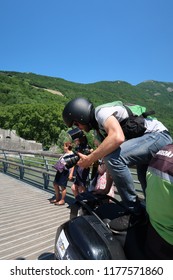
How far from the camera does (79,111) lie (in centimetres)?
240

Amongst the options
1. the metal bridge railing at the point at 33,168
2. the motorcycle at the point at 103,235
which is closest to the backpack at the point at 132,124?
the motorcycle at the point at 103,235

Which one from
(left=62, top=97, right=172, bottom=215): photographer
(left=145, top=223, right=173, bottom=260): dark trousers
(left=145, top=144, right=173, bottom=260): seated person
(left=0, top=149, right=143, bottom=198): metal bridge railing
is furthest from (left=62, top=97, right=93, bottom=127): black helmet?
(left=0, top=149, right=143, bottom=198): metal bridge railing

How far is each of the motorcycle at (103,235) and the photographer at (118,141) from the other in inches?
6.2

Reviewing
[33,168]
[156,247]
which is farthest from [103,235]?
[33,168]

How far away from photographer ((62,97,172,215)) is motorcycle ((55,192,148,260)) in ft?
0.52

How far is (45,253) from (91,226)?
217cm

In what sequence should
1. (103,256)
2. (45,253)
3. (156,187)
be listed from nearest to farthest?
(156,187) < (103,256) < (45,253)

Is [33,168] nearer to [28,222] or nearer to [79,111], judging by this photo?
[28,222]

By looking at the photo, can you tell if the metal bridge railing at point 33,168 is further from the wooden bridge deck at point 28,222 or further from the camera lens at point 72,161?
the camera lens at point 72,161

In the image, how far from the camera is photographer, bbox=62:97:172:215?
2.14m

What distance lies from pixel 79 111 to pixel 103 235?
1.05 metres
